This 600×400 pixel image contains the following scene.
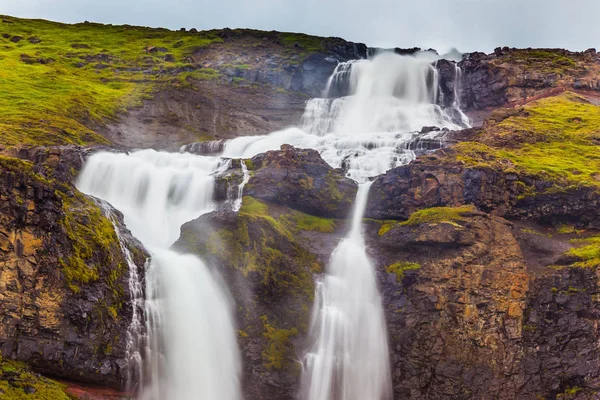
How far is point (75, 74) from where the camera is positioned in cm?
6612

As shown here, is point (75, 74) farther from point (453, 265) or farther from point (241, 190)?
point (453, 265)

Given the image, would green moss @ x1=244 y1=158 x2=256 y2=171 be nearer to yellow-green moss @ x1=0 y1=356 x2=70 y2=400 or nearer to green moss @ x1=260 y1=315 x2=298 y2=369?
green moss @ x1=260 y1=315 x2=298 y2=369

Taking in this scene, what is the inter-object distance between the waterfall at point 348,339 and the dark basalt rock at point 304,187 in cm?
577

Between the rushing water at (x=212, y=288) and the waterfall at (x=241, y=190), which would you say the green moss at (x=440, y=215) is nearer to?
the rushing water at (x=212, y=288)

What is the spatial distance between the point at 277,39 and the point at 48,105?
41652mm

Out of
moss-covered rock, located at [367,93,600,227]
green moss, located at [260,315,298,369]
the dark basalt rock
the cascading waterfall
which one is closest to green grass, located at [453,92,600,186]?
moss-covered rock, located at [367,93,600,227]

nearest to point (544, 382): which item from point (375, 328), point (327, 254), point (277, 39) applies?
point (375, 328)

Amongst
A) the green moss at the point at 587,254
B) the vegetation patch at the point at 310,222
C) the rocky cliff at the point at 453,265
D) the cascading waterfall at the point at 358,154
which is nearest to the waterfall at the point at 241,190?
the rocky cliff at the point at 453,265

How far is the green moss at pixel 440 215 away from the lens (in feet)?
93.2

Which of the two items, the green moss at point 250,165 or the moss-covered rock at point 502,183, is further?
the green moss at point 250,165

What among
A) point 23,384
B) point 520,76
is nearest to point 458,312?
point 23,384

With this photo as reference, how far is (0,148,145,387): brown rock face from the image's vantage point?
17.4 metres

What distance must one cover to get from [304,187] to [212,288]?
11.4m

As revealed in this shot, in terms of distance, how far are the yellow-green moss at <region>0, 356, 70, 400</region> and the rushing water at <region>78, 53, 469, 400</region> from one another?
3518mm
